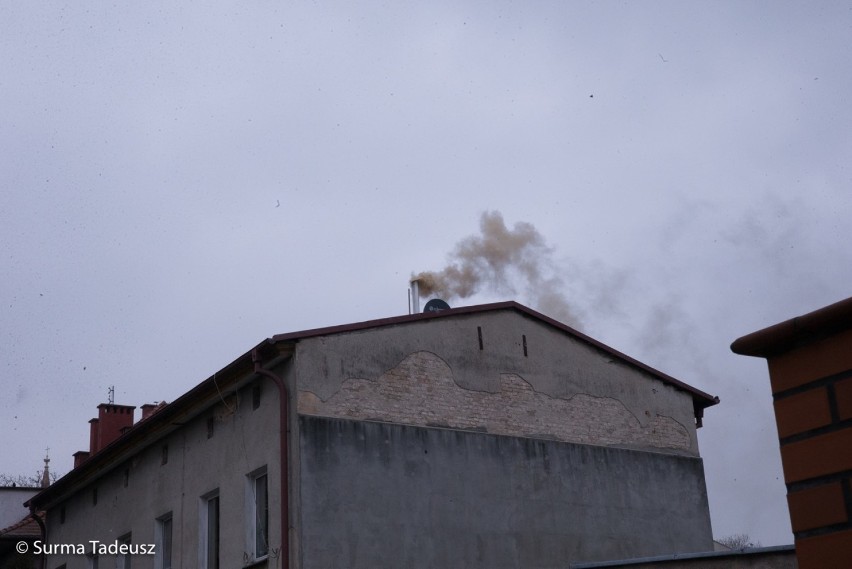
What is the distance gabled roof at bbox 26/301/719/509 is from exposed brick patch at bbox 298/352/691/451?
2.62 feet

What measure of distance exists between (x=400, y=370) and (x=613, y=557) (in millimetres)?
5268

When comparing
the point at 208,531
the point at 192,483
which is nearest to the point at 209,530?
the point at 208,531

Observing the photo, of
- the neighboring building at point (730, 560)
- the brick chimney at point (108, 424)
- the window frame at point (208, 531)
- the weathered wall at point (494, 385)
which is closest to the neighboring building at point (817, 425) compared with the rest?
the neighboring building at point (730, 560)

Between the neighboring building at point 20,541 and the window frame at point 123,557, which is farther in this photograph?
the neighboring building at point 20,541

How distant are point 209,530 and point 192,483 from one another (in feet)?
3.20

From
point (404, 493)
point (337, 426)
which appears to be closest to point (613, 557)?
point (404, 493)

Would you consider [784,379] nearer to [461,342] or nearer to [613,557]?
[461,342]

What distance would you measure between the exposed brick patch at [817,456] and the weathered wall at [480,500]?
33.9 ft

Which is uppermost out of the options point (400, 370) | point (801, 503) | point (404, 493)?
point (400, 370)

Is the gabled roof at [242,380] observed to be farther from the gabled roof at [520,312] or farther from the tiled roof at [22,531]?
the tiled roof at [22,531]

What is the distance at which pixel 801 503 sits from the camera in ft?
19.6

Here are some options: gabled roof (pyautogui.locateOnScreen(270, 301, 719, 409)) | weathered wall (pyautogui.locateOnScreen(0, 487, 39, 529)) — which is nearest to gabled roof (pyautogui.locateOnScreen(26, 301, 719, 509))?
gabled roof (pyautogui.locateOnScreen(270, 301, 719, 409))

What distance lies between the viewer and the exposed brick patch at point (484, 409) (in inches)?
659

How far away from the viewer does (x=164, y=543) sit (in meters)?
20.0
